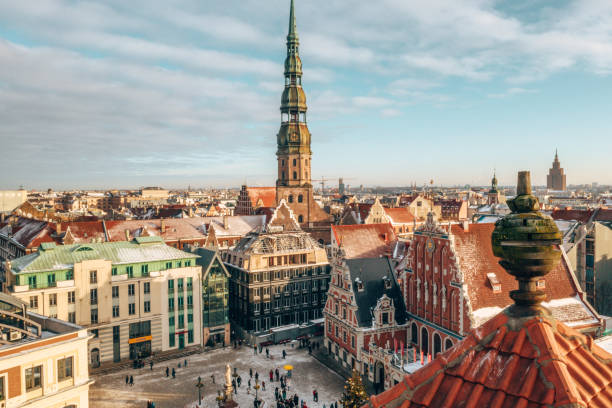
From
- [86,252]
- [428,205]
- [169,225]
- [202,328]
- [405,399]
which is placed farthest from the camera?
[428,205]

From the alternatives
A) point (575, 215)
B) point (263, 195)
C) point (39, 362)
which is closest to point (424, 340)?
point (39, 362)

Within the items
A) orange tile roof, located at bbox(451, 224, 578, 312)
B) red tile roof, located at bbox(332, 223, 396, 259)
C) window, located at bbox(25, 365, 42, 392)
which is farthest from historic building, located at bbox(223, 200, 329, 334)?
window, located at bbox(25, 365, 42, 392)

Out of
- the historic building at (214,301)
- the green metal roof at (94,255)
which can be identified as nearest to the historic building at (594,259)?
the historic building at (214,301)

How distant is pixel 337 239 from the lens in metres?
74.6

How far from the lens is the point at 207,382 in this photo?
51.3 m

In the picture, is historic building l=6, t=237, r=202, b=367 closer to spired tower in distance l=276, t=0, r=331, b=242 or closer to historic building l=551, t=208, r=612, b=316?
spired tower in distance l=276, t=0, r=331, b=242

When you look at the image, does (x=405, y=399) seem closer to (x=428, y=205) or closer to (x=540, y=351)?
(x=540, y=351)

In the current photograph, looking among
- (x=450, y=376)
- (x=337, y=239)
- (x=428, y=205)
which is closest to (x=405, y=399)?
(x=450, y=376)

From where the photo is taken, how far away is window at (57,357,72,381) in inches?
1191

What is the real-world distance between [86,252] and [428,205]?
330 ft

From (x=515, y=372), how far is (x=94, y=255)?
59061 millimetres

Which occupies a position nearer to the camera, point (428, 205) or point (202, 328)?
point (202, 328)

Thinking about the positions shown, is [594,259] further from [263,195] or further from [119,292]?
[263,195]

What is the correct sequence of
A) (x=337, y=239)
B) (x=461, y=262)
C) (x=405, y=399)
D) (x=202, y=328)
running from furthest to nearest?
1. (x=337, y=239)
2. (x=202, y=328)
3. (x=461, y=262)
4. (x=405, y=399)
